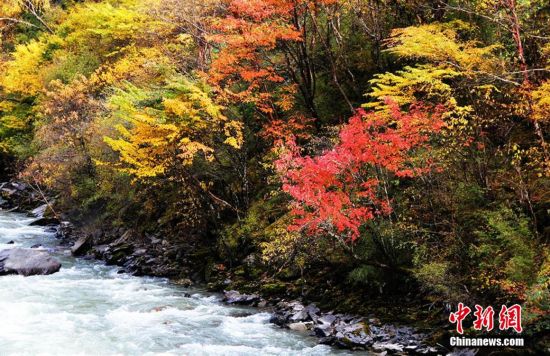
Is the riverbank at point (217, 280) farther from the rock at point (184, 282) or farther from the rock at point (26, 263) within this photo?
the rock at point (26, 263)

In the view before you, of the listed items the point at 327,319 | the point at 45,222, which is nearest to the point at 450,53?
the point at 327,319

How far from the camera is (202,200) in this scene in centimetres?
1759

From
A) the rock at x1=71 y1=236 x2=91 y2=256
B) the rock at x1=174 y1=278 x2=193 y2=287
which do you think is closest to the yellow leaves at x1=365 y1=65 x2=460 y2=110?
the rock at x1=174 y1=278 x2=193 y2=287

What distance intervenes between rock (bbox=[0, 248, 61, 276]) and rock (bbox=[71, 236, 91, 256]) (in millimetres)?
2643

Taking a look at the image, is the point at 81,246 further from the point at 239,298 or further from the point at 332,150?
the point at 332,150

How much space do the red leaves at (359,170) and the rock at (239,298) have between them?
3.32 meters

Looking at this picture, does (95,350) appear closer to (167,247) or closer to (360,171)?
(360,171)

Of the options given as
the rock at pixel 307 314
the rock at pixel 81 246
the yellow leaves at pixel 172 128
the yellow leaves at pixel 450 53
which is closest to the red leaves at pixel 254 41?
the yellow leaves at pixel 172 128

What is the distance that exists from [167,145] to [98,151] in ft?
16.4

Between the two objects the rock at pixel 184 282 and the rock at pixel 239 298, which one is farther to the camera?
the rock at pixel 184 282

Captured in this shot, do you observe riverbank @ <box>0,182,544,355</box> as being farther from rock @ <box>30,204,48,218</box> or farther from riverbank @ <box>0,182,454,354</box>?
rock @ <box>30,204,48,218</box>

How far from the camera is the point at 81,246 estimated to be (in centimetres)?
2019

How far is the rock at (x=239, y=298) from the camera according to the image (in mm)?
13684

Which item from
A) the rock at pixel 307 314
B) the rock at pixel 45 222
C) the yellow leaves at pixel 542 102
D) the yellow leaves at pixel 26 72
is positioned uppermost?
the yellow leaves at pixel 26 72
